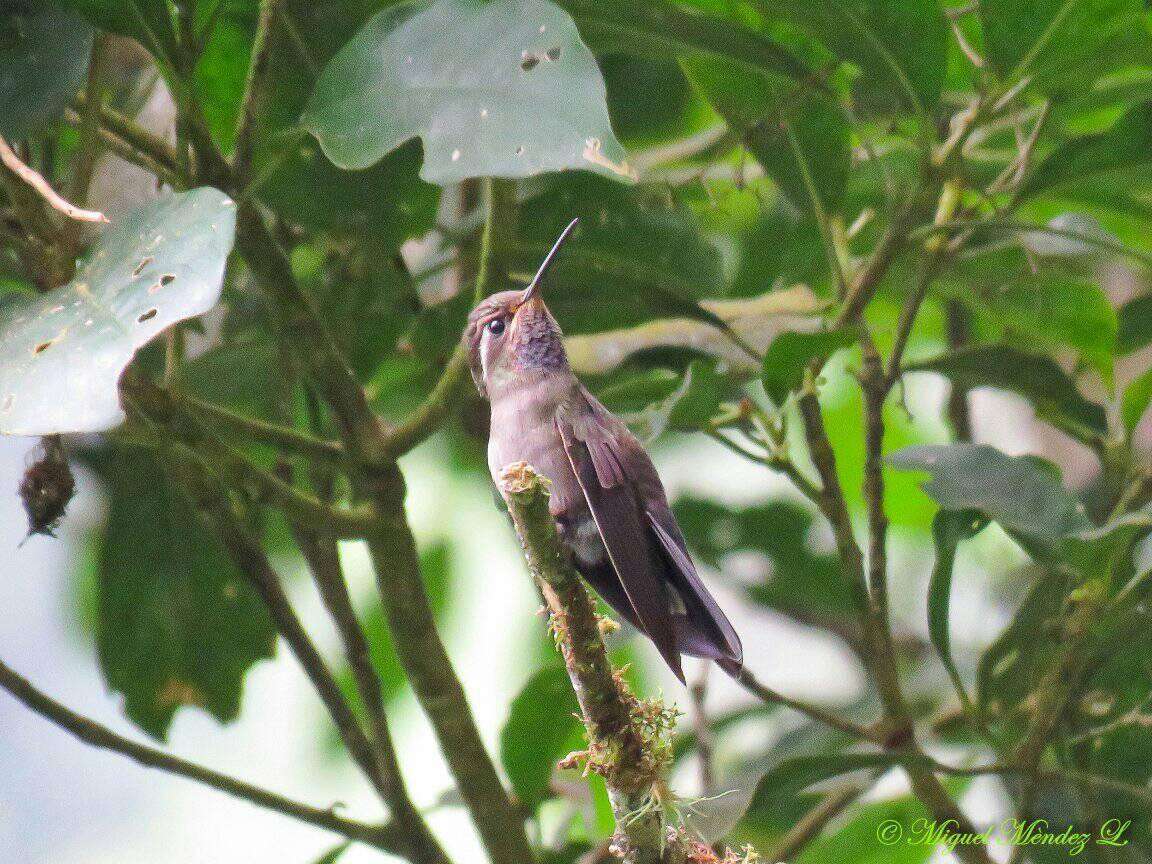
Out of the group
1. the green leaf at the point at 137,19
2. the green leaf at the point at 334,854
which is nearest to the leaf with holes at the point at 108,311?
the green leaf at the point at 137,19

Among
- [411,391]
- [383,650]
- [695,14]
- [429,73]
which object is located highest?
[429,73]

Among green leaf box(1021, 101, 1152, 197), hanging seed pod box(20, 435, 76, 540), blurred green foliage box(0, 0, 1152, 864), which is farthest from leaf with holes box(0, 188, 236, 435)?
green leaf box(1021, 101, 1152, 197)

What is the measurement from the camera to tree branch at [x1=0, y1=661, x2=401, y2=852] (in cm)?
244

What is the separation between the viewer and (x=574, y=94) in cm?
203

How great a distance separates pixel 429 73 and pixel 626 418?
2.64 ft

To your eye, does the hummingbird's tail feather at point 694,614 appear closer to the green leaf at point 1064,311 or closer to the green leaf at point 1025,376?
the green leaf at point 1025,376

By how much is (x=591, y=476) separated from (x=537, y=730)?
38.0 inches

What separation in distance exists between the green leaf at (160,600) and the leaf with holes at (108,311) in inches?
54.8

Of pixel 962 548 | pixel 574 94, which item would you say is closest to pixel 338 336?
pixel 574 94

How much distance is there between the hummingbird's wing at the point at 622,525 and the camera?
88.4 inches

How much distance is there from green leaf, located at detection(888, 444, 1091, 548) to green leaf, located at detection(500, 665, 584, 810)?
105 cm

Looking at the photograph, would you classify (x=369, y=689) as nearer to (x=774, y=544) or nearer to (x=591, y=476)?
(x=591, y=476)

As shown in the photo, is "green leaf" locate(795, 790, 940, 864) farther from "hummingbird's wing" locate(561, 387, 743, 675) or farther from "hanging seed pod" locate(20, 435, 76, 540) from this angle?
"hanging seed pod" locate(20, 435, 76, 540)

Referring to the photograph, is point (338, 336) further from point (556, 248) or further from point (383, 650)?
point (383, 650)
